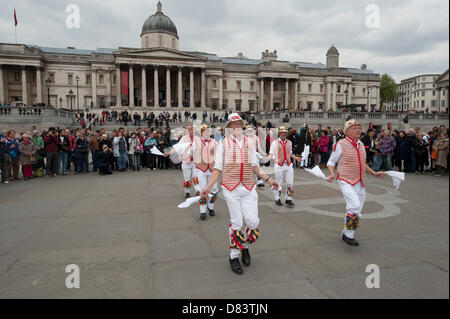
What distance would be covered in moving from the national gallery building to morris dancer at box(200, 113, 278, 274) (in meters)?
48.8

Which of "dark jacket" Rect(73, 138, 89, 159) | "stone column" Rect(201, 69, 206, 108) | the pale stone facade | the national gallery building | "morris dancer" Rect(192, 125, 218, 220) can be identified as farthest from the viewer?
the pale stone facade

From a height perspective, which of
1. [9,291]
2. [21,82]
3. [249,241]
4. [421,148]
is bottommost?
[9,291]

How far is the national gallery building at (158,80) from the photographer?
5319 cm

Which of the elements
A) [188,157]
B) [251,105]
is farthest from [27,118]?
[251,105]

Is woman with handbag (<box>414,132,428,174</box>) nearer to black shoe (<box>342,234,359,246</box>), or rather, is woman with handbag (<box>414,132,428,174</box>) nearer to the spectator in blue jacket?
black shoe (<box>342,234,359,246</box>)

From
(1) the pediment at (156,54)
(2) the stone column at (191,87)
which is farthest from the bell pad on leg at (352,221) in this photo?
(1) the pediment at (156,54)

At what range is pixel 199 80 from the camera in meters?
60.4

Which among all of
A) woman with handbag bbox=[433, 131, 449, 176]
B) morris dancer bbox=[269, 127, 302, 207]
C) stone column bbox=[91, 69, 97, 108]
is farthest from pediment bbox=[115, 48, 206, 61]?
morris dancer bbox=[269, 127, 302, 207]

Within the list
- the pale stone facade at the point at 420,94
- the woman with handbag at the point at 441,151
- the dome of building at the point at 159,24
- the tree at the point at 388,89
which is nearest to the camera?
the woman with handbag at the point at 441,151

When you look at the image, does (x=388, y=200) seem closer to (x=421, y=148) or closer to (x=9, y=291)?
(x=421, y=148)

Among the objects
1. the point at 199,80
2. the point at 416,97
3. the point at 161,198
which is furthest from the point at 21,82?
the point at 416,97

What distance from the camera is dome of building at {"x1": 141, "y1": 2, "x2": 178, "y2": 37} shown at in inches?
2350

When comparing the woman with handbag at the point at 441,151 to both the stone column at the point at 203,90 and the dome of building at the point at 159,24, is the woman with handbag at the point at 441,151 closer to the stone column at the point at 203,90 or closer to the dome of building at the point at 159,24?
the stone column at the point at 203,90

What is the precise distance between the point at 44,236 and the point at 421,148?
50.4 ft
